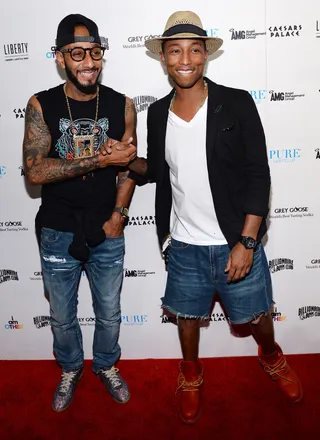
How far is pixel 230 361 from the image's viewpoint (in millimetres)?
3260

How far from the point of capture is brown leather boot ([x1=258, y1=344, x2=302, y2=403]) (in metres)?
2.77

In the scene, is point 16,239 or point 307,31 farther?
point 16,239

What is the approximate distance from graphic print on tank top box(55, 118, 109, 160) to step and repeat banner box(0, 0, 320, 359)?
45 cm

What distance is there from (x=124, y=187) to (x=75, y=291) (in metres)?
0.69

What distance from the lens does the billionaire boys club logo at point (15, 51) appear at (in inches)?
111

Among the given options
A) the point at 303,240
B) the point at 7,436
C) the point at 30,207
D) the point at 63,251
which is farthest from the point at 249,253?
the point at 7,436

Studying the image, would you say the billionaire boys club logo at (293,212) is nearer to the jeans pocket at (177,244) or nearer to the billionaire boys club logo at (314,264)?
the billionaire boys club logo at (314,264)

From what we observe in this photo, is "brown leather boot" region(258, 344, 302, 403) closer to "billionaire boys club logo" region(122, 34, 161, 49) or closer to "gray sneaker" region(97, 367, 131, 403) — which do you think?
"gray sneaker" region(97, 367, 131, 403)

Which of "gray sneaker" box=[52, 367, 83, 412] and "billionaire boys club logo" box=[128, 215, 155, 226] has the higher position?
"billionaire boys club logo" box=[128, 215, 155, 226]

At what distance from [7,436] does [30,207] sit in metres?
1.38

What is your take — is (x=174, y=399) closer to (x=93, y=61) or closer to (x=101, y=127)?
(x=101, y=127)

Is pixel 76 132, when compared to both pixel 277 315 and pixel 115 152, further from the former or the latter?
pixel 277 315

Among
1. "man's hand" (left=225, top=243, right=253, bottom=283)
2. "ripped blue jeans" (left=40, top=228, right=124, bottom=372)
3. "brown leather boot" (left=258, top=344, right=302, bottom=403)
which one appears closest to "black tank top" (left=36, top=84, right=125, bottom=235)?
"ripped blue jeans" (left=40, top=228, right=124, bottom=372)

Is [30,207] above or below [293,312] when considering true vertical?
above
